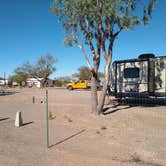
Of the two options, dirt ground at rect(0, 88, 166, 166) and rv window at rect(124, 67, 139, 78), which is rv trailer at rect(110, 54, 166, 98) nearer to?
rv window at rect(124, 67, 139, 78)

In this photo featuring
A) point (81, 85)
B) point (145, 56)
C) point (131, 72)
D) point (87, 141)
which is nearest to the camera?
point (87, 141)

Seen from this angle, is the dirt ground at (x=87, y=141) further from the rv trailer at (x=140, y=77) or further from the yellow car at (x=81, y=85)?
the yellow car at (x=81, y=85)

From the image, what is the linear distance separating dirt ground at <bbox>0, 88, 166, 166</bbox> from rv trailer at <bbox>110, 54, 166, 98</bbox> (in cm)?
400

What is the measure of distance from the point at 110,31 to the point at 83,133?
564 cm

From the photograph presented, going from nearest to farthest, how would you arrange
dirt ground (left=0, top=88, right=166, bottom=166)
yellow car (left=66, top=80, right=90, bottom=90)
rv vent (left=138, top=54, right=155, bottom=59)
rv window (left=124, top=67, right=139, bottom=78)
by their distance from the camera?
dirt ground (left=0, top=88, right=166, bottom=166) → rv vent (left=138, top=54, right=155, bottom=59) → rv window (left=124, top=67, right=139, bottom=78) → yellow car (left=66, top=80, right=90, bottom=90)

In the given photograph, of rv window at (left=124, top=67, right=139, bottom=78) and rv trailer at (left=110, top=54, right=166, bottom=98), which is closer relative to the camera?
rv trailer at (left=110, top=54, right=166, bottom=98)

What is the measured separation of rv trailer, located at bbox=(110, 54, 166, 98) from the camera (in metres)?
15.7

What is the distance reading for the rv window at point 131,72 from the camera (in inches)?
648

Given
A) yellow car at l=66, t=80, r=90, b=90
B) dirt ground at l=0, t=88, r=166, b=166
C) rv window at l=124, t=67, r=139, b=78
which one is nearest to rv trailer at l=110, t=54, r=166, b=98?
rv window at l=124, t=67, r=139, b=78

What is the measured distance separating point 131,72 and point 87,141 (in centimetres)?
995

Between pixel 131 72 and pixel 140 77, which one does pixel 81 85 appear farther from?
pixel 140 77

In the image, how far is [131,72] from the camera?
16688mm

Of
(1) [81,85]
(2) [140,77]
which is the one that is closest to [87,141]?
(2) [140,77]

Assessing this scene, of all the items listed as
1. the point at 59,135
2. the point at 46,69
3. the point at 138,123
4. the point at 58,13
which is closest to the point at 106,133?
the point at 59,135
